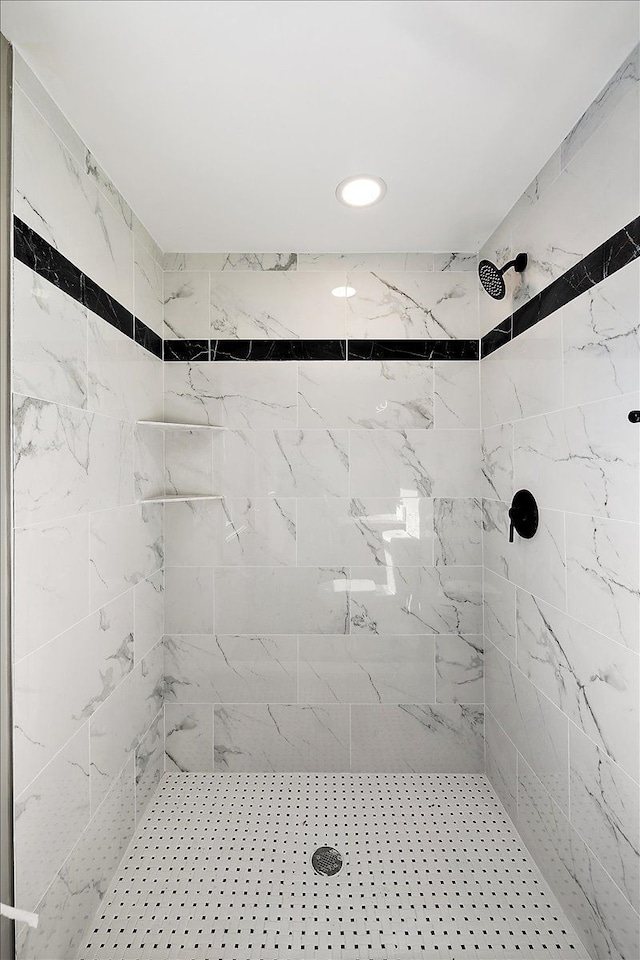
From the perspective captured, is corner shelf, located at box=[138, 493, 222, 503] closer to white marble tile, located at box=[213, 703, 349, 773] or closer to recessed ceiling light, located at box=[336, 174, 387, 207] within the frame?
white marble tile, located at box=[213, 703, 349, 773]

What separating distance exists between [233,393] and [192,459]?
0.35 meters

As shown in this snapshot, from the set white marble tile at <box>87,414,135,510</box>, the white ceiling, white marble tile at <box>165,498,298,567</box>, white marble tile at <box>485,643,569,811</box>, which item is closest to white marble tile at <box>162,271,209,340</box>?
the white ceiling

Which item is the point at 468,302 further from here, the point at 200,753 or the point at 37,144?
the point at 200,753

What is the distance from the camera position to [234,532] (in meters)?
2.39

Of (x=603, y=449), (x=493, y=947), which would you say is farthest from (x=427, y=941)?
(x=603, y=449)

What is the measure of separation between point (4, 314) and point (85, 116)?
72cm

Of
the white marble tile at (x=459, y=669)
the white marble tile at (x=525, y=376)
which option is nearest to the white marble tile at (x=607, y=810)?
the white marble tile at (x=459, y=669)

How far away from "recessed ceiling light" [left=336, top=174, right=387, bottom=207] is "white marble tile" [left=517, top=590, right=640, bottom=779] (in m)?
1.53

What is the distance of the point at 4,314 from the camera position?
3.95 feet

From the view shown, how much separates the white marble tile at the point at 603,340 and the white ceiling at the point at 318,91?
1.75 ft

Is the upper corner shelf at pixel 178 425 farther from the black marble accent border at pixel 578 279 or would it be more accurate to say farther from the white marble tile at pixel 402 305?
the black marble accent border at pixel 578 279

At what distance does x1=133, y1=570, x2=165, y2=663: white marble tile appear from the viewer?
6.79 ft

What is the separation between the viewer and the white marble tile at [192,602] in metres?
2.39

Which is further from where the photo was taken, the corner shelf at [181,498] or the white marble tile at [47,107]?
the corner shelf at [181,498]
